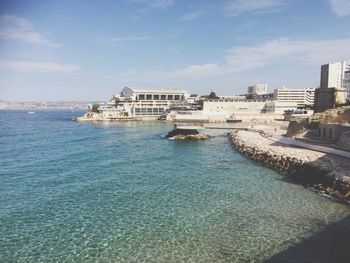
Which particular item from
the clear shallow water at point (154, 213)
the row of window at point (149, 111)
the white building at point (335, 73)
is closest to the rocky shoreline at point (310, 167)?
the clear shallow water at point (154, 213)

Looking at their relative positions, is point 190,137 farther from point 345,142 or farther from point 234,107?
point 234,107

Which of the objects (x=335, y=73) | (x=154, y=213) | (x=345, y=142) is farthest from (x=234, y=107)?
(x=154, y=213)

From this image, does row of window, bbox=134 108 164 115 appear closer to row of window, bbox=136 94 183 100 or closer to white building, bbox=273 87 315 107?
row of window, bbox=136 94 183 100

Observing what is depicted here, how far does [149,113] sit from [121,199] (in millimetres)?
106552

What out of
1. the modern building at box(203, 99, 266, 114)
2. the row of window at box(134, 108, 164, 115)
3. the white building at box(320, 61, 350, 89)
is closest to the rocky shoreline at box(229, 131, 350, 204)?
the modern building at box(203, 99, 266, 114)

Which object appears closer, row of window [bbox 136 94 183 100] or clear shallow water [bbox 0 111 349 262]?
clear shallow water [bbox 0 111 349 262]

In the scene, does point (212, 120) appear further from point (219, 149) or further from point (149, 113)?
point (219, 149)

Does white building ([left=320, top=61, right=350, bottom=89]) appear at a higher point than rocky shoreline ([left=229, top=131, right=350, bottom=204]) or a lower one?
higher

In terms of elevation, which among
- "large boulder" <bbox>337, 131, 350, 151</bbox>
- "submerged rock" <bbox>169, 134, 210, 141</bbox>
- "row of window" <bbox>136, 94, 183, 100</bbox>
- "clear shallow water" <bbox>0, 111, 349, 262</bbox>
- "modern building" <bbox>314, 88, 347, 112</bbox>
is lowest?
"clear shallow water" <bbox>0, 111, 349, 262</bbox>

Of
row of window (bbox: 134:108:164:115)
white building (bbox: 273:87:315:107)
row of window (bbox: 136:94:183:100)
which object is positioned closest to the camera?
row of window (bbox: 134:108:164:115)

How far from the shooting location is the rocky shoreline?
841 inches

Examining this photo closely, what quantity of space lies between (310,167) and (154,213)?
15314 millimetres

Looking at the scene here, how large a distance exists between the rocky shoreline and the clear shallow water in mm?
1480

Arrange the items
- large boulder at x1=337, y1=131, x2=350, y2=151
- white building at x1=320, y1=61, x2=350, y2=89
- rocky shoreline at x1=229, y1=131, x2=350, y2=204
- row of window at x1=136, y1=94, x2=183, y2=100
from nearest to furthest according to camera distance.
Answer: rocky shoreline at x1=229, y1=131, x2=350, y2=204
large boulder at x1=337, y1=131, x2=350, y2=151
row of window at x1=136, y1=94, x2=183, y2=100
white building at x1=320, y1=61, x2=350, y2=89
